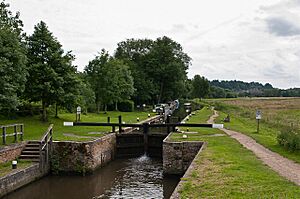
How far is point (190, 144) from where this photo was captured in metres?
19.3

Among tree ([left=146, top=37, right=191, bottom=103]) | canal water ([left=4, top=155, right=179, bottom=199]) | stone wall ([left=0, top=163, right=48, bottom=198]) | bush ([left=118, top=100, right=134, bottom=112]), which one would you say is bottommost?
canal water ([left=4, top=155, right=179, bottom=199])

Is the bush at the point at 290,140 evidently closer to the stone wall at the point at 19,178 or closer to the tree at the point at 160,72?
the stone wall at the point at 19,178

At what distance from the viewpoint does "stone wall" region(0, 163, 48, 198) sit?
14912 millimetres

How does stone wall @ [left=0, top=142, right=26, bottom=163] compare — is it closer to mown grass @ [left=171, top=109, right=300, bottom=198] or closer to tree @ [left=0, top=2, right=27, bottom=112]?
tree @ [left=0, top=2, right=27, bottom=112]

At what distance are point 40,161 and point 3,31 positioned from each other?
A: 8.37m

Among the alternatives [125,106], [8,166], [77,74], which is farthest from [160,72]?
[8,166]

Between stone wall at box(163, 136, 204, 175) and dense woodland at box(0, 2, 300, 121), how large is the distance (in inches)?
350

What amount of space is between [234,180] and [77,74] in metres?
26.1

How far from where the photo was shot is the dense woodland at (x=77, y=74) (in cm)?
2223

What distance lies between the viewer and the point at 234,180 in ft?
36.7

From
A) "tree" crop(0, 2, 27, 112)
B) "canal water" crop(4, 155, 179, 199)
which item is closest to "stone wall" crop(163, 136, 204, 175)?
"canal water" crop(4, 155, 179, 199)

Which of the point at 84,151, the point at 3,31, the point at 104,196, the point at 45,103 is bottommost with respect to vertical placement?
the point at 104,196

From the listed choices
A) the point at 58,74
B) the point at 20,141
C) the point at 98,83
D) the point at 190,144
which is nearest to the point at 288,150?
the point at 190,144

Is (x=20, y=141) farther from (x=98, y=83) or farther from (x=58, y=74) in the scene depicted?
(x=98, y=83)
